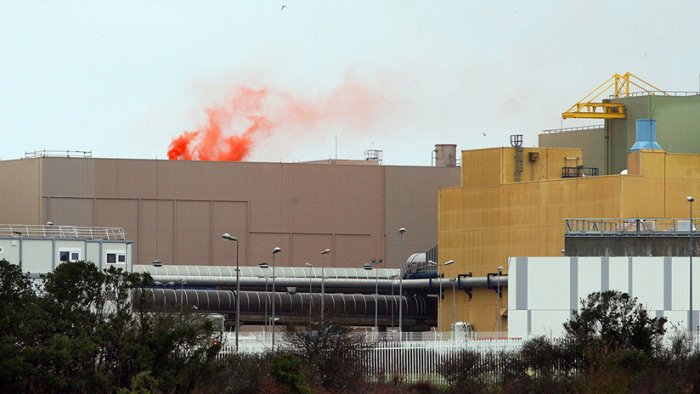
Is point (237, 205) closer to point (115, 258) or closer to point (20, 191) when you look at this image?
point (20, 191)

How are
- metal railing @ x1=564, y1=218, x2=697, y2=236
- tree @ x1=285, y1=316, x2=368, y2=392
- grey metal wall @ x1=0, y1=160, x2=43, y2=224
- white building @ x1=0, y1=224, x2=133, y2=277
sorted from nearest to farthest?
1. tree @ x1=285, y1=316, x2=368, y2=392
2. white building @ x1=0, y1=224, x2=133, y2=277
3. metal railing @ x1=564, y1=218, x2=697, y2=236
4. grey metal wall @ x1=0, y1=160, x2=43, y2=224

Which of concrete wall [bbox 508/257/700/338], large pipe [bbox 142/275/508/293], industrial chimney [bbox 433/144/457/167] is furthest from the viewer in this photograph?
industrial chimney [bbox 433/144/457/167]

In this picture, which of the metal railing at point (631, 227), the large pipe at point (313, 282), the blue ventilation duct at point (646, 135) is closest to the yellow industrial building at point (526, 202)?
the large pipe at point (313, 282)

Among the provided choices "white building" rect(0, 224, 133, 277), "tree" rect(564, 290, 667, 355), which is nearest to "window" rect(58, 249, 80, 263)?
"white building" rect(0, 224, 133, 277)

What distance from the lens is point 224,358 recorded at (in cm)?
5725

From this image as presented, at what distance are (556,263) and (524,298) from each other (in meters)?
2.67

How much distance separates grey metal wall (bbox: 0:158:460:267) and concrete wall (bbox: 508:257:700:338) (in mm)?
49549

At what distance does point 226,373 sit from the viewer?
181 ft

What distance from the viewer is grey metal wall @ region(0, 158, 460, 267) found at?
124875 mm

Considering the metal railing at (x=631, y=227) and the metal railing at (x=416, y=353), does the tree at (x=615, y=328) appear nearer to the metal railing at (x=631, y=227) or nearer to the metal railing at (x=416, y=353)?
the metal railing at (x=416, y=353)

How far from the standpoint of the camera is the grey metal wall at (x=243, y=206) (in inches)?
4916

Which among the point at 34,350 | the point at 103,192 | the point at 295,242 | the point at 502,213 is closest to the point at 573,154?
the point at 502,213

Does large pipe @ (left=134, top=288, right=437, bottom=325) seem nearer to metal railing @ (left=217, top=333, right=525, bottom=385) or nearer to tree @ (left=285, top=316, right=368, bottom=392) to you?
metal railing @ (left=217, top=333, right=525, bottom=385)

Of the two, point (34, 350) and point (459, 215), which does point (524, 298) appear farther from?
point (34, 350)
